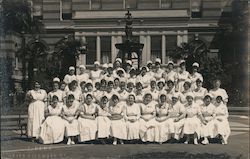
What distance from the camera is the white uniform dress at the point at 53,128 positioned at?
12.9m

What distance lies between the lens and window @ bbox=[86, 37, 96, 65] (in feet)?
79.9

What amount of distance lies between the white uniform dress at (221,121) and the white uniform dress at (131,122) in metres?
1.87

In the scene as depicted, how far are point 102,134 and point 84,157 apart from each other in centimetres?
227

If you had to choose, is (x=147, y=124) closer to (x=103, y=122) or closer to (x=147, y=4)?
(x=103, y=122)

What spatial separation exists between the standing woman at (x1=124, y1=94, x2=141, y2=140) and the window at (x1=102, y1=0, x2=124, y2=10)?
49.5ft

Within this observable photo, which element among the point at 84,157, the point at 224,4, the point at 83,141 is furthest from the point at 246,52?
the point at 84,157

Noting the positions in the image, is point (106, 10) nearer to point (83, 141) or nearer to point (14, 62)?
point (14, 62)

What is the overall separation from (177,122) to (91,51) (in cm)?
1245

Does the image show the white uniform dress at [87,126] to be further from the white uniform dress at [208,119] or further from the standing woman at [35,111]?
the white uniform dress at [208,119]

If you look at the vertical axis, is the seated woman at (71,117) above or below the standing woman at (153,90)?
below

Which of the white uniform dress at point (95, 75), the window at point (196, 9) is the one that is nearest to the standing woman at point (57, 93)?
the white uniform dress at point (95, 75)

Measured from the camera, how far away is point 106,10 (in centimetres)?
2733

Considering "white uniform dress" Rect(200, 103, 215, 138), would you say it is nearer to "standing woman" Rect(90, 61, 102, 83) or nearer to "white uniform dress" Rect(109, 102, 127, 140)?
"white uniform dress" Rect(109, 102, 127, 140)

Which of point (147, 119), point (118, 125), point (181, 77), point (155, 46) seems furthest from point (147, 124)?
point (155, 46)
